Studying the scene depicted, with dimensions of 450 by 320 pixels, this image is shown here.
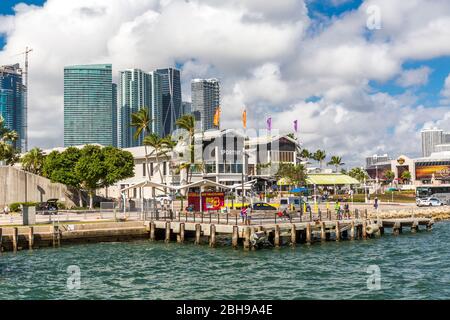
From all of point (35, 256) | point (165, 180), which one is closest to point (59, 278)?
point (35, 256)

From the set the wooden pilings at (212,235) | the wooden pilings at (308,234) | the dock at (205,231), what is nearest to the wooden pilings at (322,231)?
the dock at (205,231)

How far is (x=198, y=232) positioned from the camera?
4653 cm

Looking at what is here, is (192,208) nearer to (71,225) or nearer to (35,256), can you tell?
(71,225)

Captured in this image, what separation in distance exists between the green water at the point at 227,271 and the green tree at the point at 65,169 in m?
29.8

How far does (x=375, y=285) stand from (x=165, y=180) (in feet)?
241

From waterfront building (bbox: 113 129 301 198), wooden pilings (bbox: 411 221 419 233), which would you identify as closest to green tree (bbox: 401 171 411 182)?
waterfront building (bbox: 113 129 301 198)

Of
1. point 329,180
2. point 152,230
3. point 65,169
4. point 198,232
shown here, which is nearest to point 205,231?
point 198,232

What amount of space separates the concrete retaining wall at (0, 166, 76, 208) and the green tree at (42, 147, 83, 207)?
55.8 inches

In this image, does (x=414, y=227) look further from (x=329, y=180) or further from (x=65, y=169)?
(x=329, y=180)

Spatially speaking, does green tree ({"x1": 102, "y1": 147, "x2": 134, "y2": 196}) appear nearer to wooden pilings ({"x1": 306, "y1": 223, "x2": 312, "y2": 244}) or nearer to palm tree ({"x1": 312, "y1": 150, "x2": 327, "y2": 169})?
wooden pilings ({"x1": 306, "y1": 223, "x2": 312, "y2": 244})

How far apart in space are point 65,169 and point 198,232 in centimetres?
3610

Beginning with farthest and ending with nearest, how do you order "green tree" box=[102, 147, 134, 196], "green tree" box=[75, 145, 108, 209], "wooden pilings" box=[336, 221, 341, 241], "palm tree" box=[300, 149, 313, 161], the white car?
1. "palm tree" box=[300, 149, 313, 161]
2. the white car
3. "green tree" box=[102, 147, 134, 196]
4. "green tree" box=[75, 145, 108, 209]
5. "wooden pilings" box=[336, 221, 341, 241]

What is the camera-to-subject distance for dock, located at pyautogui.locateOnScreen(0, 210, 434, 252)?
44062 millimetres

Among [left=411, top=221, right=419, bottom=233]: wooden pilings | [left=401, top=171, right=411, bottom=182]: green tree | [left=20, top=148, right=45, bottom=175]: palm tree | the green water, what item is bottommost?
the green water
